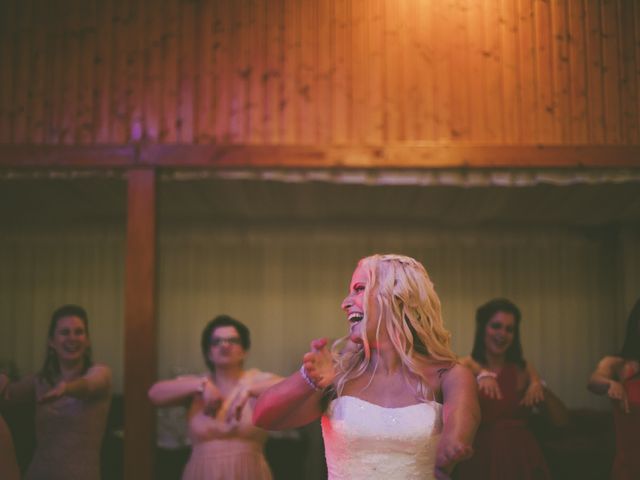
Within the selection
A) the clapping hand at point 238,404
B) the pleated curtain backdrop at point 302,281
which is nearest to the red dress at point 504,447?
the clapping hand at point 238,404

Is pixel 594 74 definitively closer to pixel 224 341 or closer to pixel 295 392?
pixel 224 341

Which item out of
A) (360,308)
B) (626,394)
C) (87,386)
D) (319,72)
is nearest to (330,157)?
(319,72)

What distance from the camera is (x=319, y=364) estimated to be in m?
2.76

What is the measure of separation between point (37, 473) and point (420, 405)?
3.12 m

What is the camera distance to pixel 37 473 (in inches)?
199

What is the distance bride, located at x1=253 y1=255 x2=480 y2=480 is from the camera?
116 inches

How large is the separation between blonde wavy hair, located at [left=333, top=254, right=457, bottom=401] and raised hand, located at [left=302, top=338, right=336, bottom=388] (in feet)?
0.77

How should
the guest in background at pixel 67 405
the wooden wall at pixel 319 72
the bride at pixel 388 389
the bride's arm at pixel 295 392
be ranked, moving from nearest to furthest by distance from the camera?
the bride's arm at pixel 295 392 → the bride at pixel 388 389 → the guest in background at pixel 67 405 → the wooden wall at pixel 319 72

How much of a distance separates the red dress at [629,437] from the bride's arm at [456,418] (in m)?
2.46

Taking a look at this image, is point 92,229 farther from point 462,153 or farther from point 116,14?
point 462,153

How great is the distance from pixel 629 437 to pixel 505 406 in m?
0.78

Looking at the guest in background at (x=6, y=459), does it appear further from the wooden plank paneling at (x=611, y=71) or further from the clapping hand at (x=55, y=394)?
the wooden plank paneling at (x=611, y=71)

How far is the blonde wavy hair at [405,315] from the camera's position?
9.81 ft

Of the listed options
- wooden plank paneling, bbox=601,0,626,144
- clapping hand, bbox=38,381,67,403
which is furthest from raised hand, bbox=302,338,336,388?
wooden plank paneling, bbox=601,0,626,144
